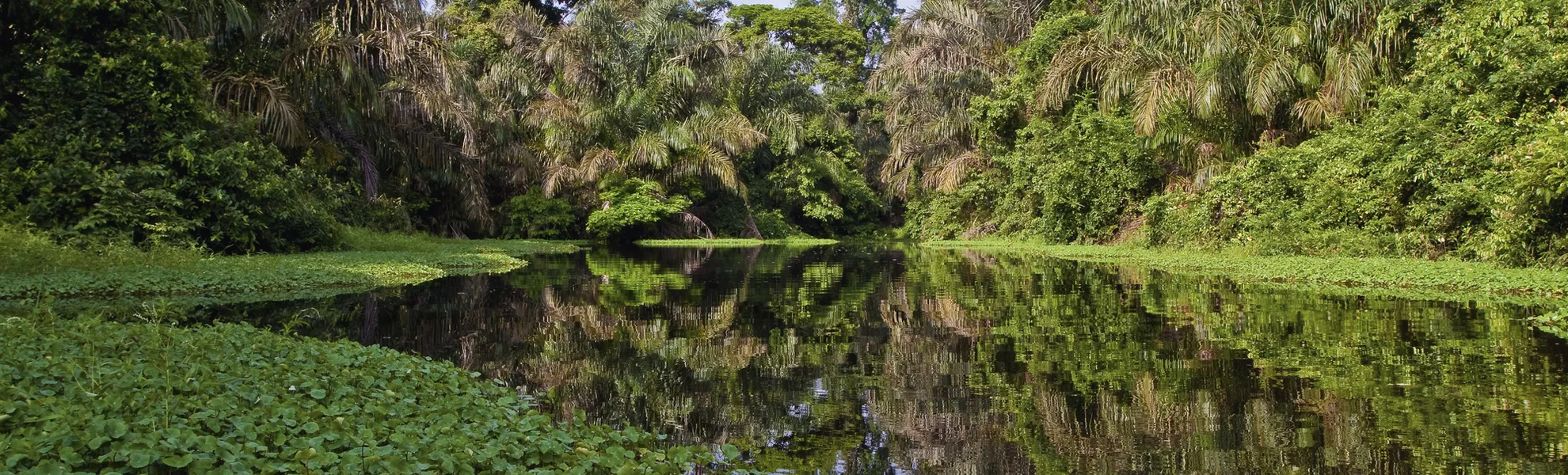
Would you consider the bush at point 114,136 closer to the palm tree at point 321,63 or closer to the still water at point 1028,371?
the palm tree at point 321,63

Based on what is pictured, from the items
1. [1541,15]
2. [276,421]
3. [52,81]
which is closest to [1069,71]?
Answer: [1541,15]

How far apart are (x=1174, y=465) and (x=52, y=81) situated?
618 inches

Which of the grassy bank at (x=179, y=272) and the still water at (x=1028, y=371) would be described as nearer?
the still water at (x=1028, y=371)

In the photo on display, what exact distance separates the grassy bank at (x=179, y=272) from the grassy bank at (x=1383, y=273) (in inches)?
464

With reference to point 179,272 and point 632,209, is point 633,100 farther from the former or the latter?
point 179,272

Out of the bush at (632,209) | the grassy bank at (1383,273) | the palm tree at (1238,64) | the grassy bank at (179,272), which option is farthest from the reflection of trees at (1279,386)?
the bush at (632,209)

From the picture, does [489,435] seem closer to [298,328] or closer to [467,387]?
[467,387]

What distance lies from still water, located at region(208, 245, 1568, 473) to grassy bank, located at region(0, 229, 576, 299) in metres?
1.07

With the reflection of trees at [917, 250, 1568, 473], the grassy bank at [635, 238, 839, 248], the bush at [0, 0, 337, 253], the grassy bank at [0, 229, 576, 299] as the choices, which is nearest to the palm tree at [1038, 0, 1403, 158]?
the reflection of trees at [917, 250, 1568, 473]

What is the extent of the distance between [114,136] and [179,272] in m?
4.19

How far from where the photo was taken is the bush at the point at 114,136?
14438 mm

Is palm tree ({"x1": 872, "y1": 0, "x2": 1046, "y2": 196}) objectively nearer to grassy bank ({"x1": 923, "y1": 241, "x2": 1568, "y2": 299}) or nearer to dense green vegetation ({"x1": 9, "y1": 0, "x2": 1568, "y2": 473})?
dense green vegetation ({"x1": 9, "y1": 0, "x2": 1568, "y2": 473})

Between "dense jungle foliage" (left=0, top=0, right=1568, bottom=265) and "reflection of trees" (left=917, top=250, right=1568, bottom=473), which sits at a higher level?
"dense jungle foliage" (left=0, top=0, right=1568, bottom=265)

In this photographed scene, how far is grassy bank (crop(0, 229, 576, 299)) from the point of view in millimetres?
10984
